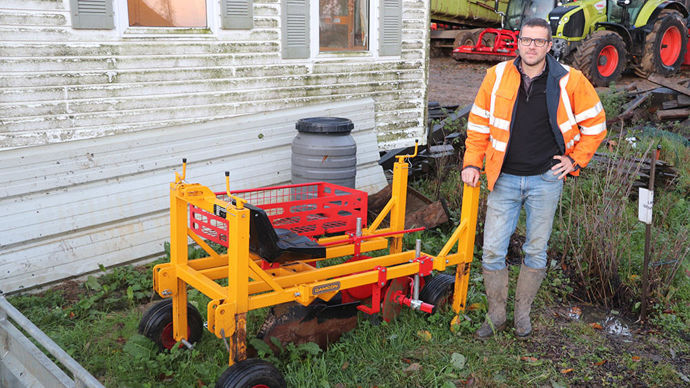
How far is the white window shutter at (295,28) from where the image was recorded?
6.67 m

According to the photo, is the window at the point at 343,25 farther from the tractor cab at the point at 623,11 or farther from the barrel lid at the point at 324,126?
the tractor cab at the point at 623,11

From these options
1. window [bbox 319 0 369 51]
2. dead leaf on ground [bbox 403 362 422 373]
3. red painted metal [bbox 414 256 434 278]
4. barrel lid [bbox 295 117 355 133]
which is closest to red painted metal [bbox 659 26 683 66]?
window [bbox 319 0 369 51]

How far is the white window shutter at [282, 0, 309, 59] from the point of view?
667cm

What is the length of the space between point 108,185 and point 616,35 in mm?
13260

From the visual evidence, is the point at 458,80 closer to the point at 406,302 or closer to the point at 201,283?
the point at 406,302

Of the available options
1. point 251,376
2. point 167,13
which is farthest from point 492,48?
point 251,376

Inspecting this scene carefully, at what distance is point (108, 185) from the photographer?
5668 millimetres

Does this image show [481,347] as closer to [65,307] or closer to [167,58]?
[65,307]

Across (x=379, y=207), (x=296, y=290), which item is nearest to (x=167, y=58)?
(x=379, y=207)

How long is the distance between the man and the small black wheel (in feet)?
5.75

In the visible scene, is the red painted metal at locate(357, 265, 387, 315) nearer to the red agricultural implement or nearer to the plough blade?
the plough blade

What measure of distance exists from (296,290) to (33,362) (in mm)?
1410

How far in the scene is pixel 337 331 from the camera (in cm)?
434

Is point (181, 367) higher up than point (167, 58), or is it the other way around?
point (167, 58)
